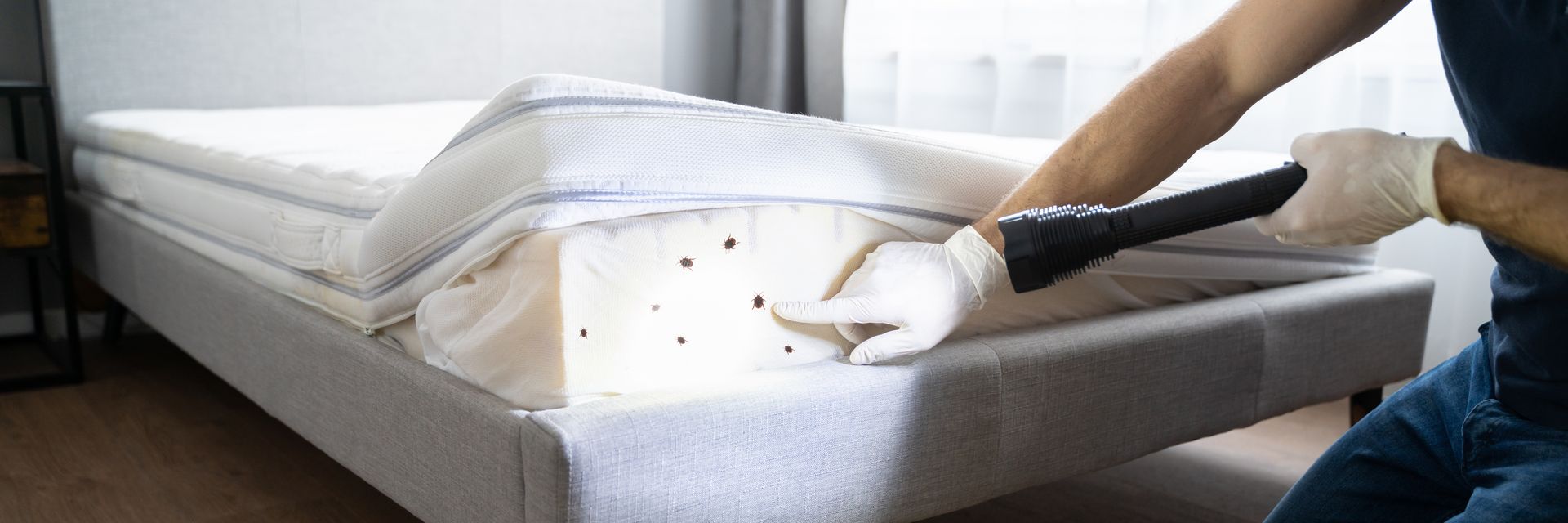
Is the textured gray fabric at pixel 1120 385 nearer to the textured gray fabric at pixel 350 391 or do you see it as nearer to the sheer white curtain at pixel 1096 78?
the sheer white curtain at pixel 1096 78

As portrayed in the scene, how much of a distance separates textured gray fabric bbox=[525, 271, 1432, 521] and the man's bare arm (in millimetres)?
174

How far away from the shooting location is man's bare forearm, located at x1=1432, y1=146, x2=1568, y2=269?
0.81 metres

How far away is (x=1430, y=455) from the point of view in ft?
3.42

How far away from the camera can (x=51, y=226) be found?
7.02 ft

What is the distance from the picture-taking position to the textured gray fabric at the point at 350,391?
1.01 meters

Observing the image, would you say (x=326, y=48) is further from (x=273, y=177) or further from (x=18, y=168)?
(x=273, y=177)

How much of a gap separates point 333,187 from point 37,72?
1.51 meters

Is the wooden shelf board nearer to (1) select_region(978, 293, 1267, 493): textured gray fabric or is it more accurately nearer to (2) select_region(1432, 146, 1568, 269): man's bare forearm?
(1) select_region(978, 293, 1267, 493): textured gray fabric

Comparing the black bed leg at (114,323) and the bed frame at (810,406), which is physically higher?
the bed frame at (810,406)

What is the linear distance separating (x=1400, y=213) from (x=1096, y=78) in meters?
1.91

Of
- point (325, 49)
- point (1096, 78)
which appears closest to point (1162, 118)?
point (1096, 78)

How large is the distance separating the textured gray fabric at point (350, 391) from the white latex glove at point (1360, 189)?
2.11 feet

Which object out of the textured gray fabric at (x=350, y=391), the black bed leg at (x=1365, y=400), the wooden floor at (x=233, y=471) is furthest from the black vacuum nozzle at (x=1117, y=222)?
the black bed leg at (x=1365, y=400)

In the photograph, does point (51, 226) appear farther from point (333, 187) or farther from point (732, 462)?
point (732, 462)
